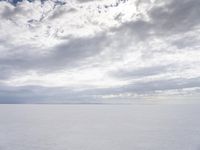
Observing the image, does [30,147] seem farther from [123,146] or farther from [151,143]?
[151,143]

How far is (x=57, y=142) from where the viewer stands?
4712 centimetres

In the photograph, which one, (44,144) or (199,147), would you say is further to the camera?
(44,144)

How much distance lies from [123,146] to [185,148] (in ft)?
40.0

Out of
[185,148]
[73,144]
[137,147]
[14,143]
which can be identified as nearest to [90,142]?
[73,144]

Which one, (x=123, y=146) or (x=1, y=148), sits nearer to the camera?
(x=1, y=148)

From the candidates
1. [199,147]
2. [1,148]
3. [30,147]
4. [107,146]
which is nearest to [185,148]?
[199,147]

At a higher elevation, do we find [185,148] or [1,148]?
[1,148]

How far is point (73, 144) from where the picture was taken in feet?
149

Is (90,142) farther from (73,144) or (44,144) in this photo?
(44,144)

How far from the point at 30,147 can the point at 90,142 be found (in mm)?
13050

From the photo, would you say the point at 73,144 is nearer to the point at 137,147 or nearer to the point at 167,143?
the point at 137,147

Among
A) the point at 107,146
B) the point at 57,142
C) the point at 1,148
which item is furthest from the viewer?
the point at 57,142

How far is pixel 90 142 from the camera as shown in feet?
156

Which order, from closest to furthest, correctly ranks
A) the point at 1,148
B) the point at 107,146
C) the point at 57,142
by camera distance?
the point at 1,148 < the point at 107,146 < the point at 57,142
